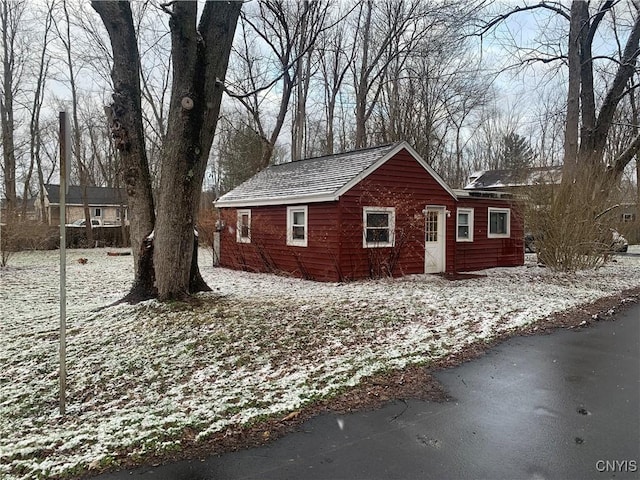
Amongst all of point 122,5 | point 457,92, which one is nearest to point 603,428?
point 122,5

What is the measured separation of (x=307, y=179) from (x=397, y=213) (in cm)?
294

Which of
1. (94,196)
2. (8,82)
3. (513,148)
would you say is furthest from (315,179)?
(94,196)

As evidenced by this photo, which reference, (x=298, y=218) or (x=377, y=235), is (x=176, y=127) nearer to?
(x=298, y=218)

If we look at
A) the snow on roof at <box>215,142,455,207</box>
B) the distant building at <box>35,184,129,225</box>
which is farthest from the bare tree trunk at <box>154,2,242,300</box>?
the distant building at <box>35,184,129,225</box>

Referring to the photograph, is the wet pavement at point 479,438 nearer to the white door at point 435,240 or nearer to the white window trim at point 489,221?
the white door at point 435,240

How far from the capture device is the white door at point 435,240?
44.4ft

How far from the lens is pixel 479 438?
133 inches

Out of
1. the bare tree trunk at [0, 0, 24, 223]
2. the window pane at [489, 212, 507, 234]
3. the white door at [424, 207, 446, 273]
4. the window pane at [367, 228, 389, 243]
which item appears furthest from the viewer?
the bare tree trunk at [0, 0, 24, 223]

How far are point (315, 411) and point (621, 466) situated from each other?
89.8 inches

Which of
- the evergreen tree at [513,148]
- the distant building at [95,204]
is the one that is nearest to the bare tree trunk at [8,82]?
the distant building at [95,204]

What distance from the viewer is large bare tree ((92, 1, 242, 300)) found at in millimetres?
7070

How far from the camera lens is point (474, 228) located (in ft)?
49.2

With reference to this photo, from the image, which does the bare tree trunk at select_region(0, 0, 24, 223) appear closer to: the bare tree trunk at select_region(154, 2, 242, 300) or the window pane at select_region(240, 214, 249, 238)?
the window pane at select_region(240, 214, 249, 238)

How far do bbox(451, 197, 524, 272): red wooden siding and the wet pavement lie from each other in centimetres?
990
